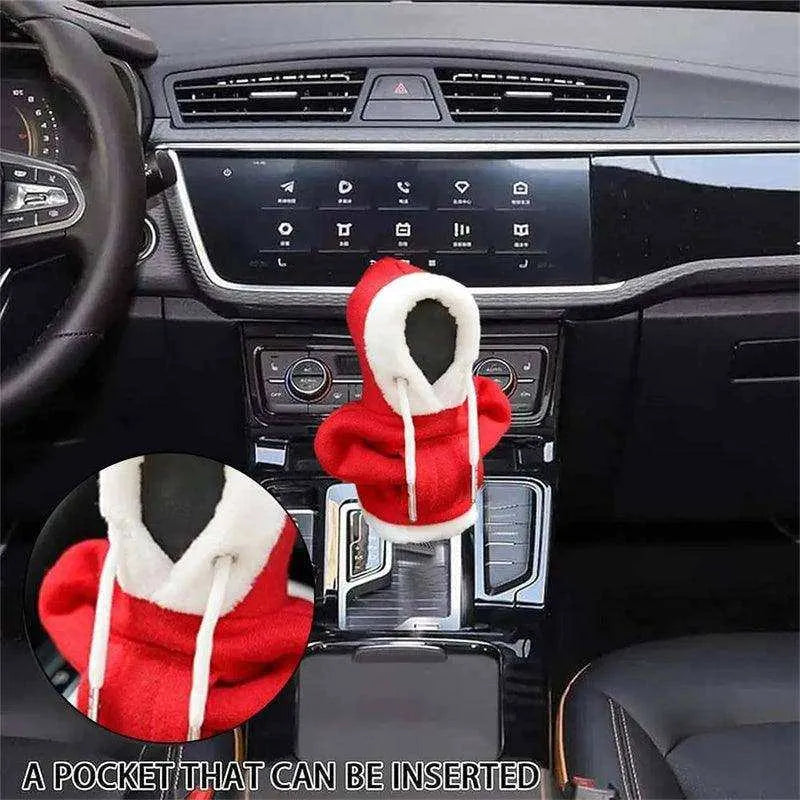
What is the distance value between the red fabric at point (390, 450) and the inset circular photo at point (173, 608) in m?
0.13

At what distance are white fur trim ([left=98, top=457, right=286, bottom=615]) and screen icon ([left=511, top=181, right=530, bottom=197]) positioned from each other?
1.32 feet

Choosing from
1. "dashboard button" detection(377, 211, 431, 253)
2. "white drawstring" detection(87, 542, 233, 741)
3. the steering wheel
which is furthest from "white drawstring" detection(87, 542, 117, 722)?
"dashboard button" detection(377, 211, 431, 253)

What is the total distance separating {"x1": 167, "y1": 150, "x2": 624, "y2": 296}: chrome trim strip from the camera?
98 centimetres

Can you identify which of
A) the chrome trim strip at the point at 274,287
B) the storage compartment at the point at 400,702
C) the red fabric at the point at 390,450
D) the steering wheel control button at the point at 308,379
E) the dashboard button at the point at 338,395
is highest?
the chrome trim strip at the point at 274,287

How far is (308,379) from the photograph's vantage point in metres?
1.04

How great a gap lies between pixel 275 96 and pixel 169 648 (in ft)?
1.73

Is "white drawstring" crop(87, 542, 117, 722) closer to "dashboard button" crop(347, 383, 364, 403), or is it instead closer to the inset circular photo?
the inset circular photo

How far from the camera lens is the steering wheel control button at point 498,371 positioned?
104 cm

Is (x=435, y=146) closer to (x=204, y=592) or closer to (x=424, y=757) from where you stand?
(x=204, y=592)

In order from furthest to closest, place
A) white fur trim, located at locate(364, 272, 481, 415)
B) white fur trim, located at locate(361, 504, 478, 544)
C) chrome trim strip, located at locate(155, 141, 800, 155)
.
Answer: chrome trim strip, located at locate(155, 141, 800, 155), white fur trim, located at locate(361, 504, 478, 544), white fur trim, located at locate(364, 272, 481, 415)

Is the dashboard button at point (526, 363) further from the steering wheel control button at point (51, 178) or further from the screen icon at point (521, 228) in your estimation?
the steering wheel control button at point (51, 178)

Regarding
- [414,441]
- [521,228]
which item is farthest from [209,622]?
[521,228]

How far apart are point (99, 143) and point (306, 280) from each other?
0.24 m

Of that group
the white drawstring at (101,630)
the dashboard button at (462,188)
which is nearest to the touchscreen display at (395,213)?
the dashboard button at (462,188)
